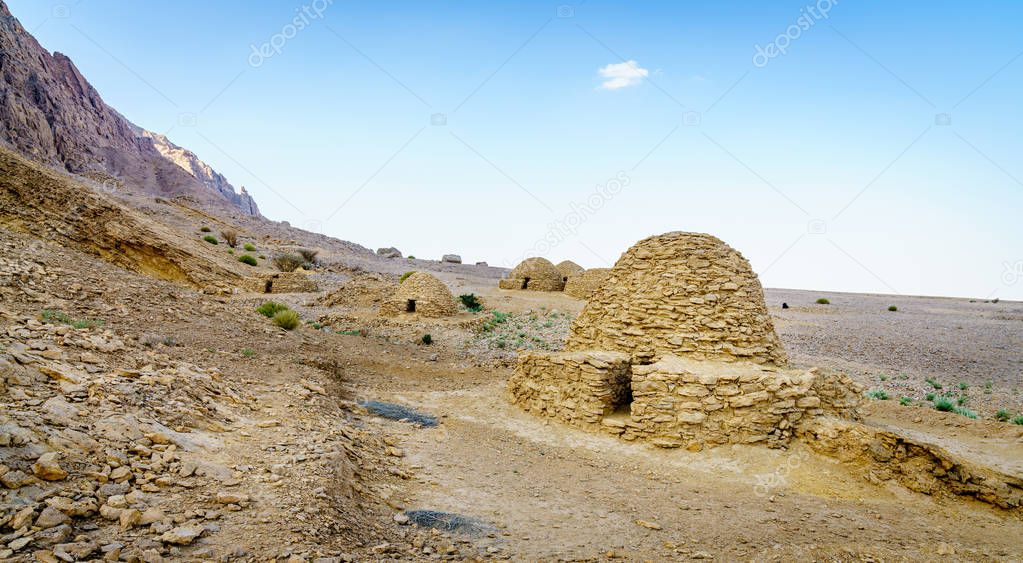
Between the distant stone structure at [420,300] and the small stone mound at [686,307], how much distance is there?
1150 centimetres

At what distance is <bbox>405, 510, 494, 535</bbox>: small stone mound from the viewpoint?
5008mm

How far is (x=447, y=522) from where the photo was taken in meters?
5.15

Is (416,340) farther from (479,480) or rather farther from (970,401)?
(970,401)

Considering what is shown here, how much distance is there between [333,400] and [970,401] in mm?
15069

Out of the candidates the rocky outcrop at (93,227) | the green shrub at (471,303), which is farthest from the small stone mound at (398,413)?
the green shrub at (471,303)

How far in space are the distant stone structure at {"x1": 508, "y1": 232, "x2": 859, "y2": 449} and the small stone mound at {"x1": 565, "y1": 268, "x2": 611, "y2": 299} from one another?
55.5ft

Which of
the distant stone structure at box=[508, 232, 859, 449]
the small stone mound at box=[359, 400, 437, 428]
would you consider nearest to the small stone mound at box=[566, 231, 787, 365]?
the distant stone structure at box=[508, 232, 859, 449]

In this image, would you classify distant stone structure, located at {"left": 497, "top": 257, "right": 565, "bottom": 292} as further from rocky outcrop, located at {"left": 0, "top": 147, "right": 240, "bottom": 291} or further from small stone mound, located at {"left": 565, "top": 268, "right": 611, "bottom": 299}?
rocky outcrop, located at {"left": 0, "top": 147, "right": 240, "bottom": 291}

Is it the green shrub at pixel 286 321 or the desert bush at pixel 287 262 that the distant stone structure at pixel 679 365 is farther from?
the desert bush at pixel 287 262

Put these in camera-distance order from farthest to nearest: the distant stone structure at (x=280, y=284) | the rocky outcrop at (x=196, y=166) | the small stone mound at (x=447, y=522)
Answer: the rocky outcrop at (x=196, y=166), the distant stone structure at (x=280, y=284), the small stone mound at (x=447, y=522)

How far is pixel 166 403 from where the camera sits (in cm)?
559

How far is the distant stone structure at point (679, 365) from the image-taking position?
7902 mm

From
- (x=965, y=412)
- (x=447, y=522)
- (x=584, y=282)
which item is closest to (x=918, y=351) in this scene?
(x=965, y=412)

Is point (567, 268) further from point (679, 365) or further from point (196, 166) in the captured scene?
point (196, 166)
